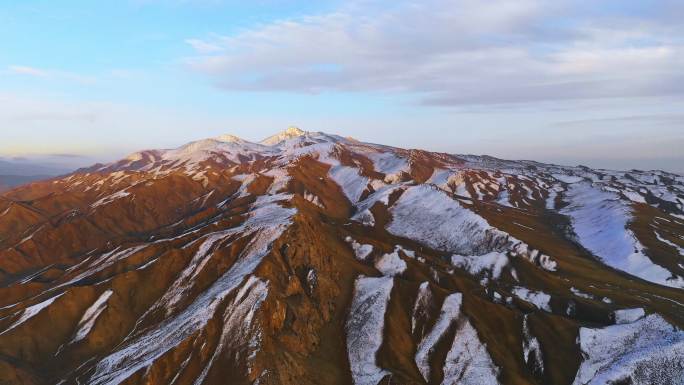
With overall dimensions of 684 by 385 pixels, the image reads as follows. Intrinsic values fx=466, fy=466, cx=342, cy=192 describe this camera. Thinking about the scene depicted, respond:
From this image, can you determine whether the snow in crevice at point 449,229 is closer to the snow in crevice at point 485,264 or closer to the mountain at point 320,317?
the snow in crevice at point 485,264

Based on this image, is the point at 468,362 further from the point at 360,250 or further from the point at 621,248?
the point at 621,248

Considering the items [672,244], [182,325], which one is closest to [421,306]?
[182,325]

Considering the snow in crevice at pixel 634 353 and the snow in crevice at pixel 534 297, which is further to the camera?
the snow in crevice at pixel 534 297

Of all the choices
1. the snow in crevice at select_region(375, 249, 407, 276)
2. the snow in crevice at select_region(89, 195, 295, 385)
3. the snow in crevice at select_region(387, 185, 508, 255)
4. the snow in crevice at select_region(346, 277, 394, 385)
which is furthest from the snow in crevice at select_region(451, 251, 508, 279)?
the snow in crevice at select_region(89, 195, 295, 385)

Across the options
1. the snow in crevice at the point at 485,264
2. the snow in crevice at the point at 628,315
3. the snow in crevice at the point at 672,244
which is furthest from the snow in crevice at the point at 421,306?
the snow in crevice at the point at 672,244

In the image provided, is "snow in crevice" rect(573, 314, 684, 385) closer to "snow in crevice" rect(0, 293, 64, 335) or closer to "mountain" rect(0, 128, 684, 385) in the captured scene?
"mountain" rect(0, 128, 684, 385)

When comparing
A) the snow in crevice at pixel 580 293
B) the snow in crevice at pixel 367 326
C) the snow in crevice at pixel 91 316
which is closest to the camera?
the snow in crevice at pixel 367 326

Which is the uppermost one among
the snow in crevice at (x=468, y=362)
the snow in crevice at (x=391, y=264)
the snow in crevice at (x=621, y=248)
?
the snow in crevice at (x=391, y=264)

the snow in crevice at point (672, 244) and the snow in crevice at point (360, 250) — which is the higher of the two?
the snow in crevice at point (360, 250)
